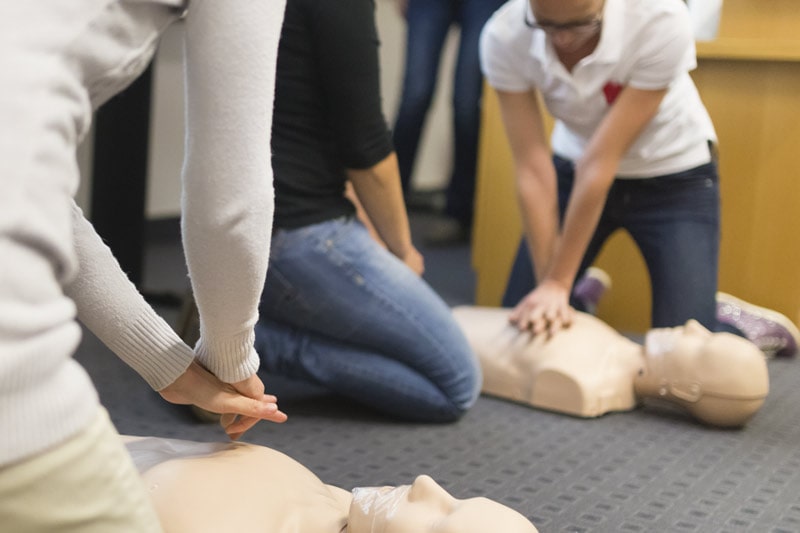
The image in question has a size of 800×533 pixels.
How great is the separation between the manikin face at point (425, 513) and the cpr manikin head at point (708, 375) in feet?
2.54

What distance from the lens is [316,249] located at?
150 cm

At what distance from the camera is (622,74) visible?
5.65 ft

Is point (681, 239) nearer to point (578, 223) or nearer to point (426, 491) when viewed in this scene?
point (578, 223)

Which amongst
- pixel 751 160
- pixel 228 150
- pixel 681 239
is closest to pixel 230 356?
pixel 228 150

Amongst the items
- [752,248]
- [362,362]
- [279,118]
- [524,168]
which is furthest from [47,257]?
[752,248]

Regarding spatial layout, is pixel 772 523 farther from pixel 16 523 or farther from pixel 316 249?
pixel 16 523

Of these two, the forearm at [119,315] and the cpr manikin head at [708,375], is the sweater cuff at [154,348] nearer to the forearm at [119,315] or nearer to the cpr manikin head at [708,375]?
the forearm at [119,315]

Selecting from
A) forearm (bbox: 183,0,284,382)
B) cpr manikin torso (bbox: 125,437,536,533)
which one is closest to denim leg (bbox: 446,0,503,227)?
cpr manikin torso (bbox: 125,437,536,533)

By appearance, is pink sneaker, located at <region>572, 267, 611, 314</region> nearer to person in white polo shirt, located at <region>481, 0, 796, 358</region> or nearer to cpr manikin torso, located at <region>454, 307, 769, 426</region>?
person in white polo shirt, located at <region>481, 0, 796, 358</region>

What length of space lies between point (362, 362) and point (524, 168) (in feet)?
1.78

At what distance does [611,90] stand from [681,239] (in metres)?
0.32

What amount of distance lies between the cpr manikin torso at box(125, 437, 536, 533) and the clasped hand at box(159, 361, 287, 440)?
63mm

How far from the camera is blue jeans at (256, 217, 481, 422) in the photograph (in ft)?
4.98

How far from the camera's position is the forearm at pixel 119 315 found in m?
0.83
